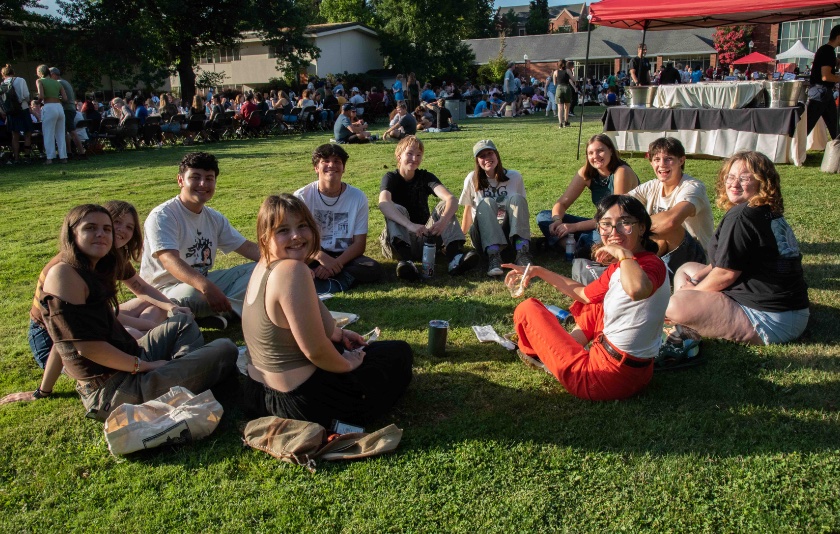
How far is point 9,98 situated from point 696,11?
44.2 feet

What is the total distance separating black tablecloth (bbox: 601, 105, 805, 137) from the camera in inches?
407

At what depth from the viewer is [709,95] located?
1163 centimetres

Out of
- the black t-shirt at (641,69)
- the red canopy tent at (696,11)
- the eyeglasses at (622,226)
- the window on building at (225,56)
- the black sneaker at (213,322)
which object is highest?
the window on building at (225,56)

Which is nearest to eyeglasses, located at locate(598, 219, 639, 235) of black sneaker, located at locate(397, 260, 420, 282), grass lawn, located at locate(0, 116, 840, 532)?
grass lawn, located at locate(0, 116, 840, 532)

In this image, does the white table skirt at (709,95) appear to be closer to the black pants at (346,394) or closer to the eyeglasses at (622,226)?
the eyeglasses at (622,226)

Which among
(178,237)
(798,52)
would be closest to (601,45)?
(798,52)

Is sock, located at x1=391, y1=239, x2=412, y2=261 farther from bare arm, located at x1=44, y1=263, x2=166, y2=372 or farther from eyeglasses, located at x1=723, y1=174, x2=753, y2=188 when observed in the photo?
bare arm, located at x1=44, y1=263, x2=166, y2=372

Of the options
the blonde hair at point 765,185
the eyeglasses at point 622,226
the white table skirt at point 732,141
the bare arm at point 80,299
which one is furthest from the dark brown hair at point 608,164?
the white table skirt at point 732,141

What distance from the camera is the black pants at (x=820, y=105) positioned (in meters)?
11.1

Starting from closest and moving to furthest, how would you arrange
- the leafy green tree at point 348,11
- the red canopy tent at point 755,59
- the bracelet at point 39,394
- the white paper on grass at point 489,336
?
the bracelet at point 39,394, the white paper on grass at point 489,336, the red canopy tent at point 755,59, the leafy green tree at point 348,11

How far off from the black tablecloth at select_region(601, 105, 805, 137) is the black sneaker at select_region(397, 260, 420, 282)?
25.2 feet

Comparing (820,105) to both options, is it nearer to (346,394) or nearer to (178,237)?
(178,237)

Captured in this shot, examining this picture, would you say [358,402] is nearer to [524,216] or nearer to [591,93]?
[524,216]

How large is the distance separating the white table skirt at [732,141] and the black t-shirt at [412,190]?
270 inches
